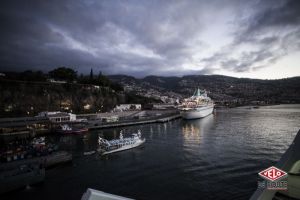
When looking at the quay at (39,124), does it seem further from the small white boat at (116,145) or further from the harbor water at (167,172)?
the small white boat at (116,145)

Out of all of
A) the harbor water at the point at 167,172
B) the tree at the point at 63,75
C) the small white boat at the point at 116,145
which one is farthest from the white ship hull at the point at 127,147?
the tree at the point at 63,75

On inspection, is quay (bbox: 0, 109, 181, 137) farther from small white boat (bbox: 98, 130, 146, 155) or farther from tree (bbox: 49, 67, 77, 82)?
tree (bbox: 49, 67, 77, 82)

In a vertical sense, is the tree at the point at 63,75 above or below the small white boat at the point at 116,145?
above

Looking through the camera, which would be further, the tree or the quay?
the tree

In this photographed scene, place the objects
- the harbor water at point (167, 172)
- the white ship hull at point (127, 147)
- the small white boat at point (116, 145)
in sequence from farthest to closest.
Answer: the small white boat at point (116, 145) < the white ship hull at point (127, 147) < the harbor water at point (167, 172)

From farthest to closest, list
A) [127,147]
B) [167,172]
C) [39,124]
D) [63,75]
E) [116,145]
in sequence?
1. [63,75]
2. [39,124]
3. [127,147]
4. [116,145]
5. [167,172]

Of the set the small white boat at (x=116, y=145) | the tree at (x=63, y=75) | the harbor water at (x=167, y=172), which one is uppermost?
the tree at (x=63, y=75)

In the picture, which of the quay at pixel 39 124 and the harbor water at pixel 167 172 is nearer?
the harbor water at pixel 167 172

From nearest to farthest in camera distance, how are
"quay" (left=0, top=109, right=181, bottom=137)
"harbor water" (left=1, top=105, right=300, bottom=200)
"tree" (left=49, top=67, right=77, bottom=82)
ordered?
"harbor water" (left=1, top=105, right=300, bottom=200) → "quay" (left=0, top=109, right=181, bottom=137) → "tree" (left=49, top=67, right=77, bottom=82)

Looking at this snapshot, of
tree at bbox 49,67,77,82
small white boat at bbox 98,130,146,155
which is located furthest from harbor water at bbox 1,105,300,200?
tree at bbox 49,67,77,82

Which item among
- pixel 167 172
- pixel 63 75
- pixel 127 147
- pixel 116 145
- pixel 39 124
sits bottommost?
→ pixel 167 172

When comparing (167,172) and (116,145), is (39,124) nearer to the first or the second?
(116,145)

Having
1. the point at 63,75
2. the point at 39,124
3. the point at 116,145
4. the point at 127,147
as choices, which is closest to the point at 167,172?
the point at 127,147

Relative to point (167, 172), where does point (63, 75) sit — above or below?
above
